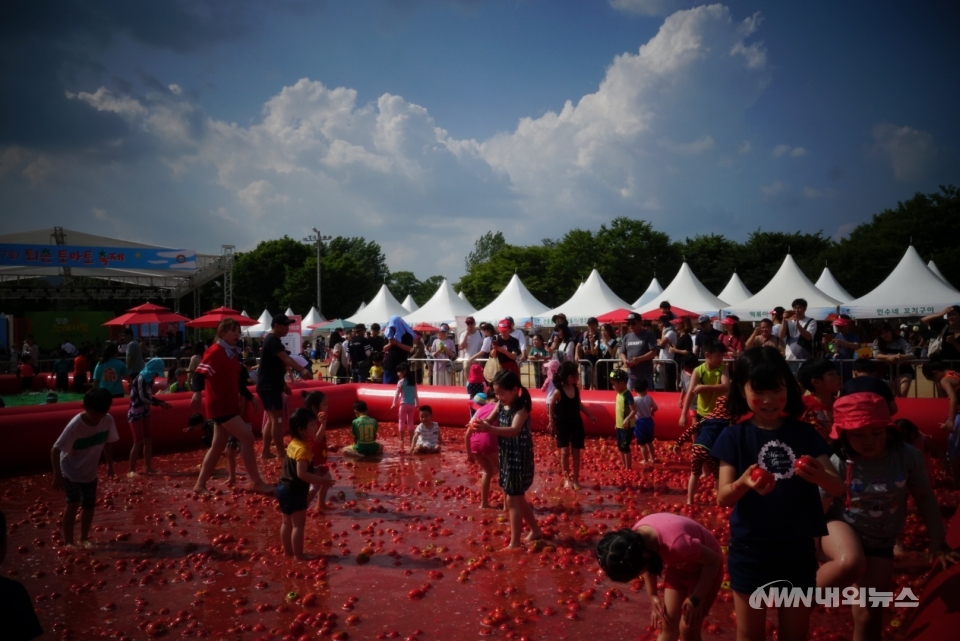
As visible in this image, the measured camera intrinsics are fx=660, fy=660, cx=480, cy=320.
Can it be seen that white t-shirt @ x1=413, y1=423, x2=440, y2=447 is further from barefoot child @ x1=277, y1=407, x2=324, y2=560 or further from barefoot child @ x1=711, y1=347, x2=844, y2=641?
barefoot child @ x1=711, y1=347, x2=844, y2=641

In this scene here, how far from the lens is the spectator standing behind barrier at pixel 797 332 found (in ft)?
39.4

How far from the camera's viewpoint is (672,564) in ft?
11.4

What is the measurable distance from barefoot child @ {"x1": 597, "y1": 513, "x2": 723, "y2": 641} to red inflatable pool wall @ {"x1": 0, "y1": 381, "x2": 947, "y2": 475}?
7906mm

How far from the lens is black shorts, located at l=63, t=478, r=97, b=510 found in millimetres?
6613

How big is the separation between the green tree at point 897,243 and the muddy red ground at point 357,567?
54.6 metres

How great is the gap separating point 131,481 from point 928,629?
10.0 meters

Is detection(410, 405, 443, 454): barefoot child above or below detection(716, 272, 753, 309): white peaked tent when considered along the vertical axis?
below

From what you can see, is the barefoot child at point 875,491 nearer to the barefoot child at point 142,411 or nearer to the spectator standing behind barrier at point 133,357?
the barefoot child at point 142,411

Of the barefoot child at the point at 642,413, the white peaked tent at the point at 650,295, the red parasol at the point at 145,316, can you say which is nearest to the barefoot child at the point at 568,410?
the barefoot child at the point at 642,413

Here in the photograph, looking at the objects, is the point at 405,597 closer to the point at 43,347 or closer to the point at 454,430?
the point at 454,430

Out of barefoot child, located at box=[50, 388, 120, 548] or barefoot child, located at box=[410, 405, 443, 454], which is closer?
barefoot child, located at box=[50, 388, 120, 548]

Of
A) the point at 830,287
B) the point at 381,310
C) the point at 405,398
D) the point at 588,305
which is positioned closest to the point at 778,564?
the point at 405,398

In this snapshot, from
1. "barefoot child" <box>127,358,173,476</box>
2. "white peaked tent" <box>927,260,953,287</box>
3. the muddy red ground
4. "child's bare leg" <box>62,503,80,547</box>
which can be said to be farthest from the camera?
"white peaked tent" <box>927,260,953,287</box>

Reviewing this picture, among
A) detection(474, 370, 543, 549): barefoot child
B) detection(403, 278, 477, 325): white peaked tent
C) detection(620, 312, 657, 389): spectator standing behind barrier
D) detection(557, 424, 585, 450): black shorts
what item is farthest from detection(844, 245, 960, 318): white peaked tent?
detection(474, 370, 543, 549): barefoot child
